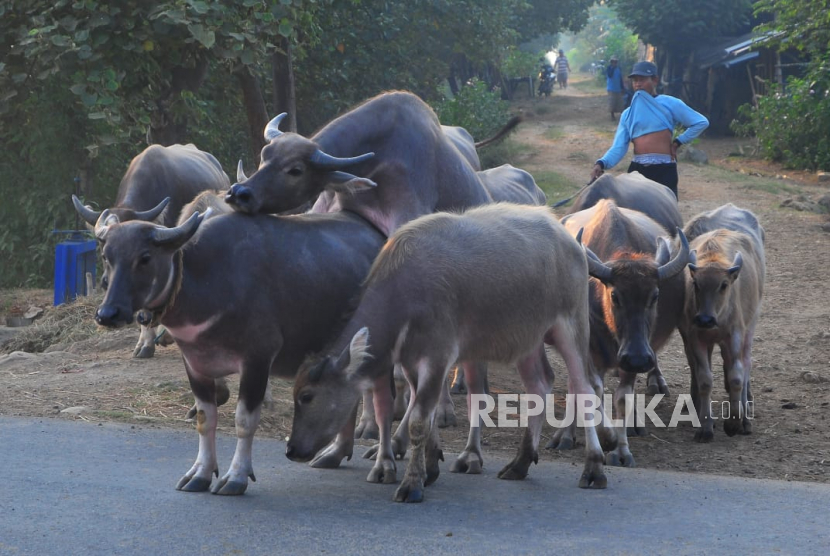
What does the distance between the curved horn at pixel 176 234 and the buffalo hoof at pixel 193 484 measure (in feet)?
4.01

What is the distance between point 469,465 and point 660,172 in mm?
4626

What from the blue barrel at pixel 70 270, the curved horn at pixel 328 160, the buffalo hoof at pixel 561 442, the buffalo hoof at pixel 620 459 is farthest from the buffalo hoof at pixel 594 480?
the blue barrel at pixel 70 270

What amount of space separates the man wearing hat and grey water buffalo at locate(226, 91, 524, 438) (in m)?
2.66

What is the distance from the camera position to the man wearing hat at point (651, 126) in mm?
9562

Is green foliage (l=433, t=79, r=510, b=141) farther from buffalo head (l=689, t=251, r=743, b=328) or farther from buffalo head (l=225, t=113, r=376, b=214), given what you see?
buffalo head (l=225, t=113, r=376, b=214)

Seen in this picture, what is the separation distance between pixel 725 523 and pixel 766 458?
1.87 m

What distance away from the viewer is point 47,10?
929cm

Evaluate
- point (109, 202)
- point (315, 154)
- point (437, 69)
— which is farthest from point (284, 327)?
point (437, 69)

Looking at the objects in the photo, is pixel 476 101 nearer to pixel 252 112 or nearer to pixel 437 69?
pixel 437 69

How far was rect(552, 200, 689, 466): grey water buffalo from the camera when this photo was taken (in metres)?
6.46

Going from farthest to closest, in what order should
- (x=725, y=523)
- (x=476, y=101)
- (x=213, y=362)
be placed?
(x=476, y=101)
(x=213, y=362)
(x=725, y=523)

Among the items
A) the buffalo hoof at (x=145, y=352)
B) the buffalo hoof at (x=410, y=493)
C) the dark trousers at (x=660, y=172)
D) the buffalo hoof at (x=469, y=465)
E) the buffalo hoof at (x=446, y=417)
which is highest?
the dark trousers at (x=660, y=172)

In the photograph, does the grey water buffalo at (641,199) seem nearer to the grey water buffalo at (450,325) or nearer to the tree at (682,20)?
the grey water buffalo at (450,325)

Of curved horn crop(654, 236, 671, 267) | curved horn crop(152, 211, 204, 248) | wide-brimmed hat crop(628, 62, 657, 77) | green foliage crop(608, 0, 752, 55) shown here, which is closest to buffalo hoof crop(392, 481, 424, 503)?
curved horn crop(152, 211, 204, 248)
